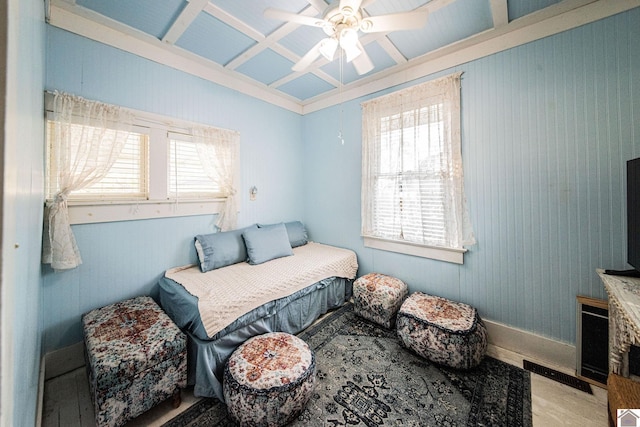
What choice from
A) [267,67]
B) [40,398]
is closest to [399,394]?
[40,398]

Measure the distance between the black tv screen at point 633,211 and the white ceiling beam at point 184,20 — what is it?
120 inches

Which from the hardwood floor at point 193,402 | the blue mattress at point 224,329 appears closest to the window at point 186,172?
the blue mattress at point 224,329

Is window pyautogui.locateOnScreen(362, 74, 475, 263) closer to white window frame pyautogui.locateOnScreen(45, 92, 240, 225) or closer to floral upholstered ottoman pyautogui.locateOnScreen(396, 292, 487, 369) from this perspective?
floral upholstered ottoman pyautogui.locateOnScreen(396, 292, 487, 369)

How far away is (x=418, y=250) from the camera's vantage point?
8.41ft

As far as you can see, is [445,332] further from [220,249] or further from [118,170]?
[118,170]

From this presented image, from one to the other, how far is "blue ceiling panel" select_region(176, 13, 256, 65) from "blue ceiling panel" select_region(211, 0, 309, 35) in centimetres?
19

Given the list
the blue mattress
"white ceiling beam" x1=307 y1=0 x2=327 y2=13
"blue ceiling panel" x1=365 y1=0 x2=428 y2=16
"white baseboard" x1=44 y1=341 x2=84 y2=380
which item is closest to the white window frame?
the blue mattress

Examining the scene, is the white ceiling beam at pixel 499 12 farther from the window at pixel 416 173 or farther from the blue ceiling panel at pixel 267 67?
the blue ceiling panel at pixel 267 67

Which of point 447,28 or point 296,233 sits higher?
point 447,28

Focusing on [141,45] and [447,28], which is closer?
[447,28]

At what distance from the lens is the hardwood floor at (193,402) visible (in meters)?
1.42

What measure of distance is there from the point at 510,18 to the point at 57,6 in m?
3.50

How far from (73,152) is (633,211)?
3938 millimetres

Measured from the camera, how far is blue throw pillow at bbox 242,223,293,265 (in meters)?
2.61
